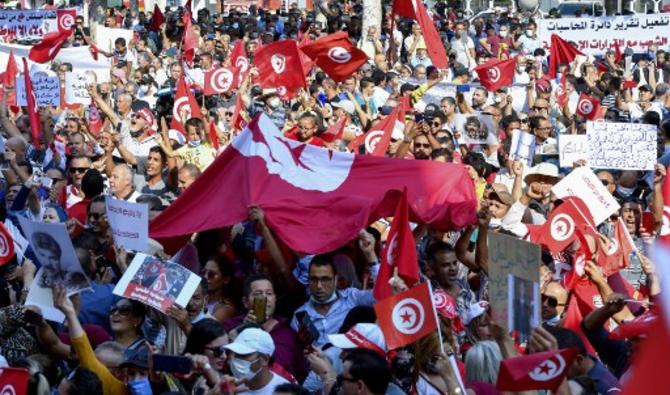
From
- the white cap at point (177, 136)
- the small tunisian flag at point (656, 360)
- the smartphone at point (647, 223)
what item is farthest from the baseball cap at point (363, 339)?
the white cap at point (177, 136)

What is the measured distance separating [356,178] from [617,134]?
146 inches

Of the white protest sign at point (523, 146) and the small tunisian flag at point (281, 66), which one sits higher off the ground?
the white protest sign at point (523, 146)

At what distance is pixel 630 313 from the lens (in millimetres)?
7355

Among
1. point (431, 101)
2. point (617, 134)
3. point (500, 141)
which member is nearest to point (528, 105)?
point (431, 101)

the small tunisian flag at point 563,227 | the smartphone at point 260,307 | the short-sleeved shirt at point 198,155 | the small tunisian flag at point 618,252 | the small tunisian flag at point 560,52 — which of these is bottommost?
the small tunisian flag at point 560,52

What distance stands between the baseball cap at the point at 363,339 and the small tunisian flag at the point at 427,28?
10764mm

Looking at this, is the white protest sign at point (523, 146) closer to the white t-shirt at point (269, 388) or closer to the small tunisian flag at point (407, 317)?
the small tunisian flag at point (407, 317)

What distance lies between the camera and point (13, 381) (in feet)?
18.0

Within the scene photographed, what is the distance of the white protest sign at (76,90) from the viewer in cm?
1585

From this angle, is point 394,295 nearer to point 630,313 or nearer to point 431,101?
point 630,313

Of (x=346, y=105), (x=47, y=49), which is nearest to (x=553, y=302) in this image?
(x=346, y=105)

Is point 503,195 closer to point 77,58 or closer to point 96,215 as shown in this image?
point 96,215

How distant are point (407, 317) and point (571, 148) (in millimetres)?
6605

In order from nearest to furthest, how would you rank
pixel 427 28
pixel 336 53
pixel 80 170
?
pixel 80 170 → pixel 336 53 → pixel 427 28
